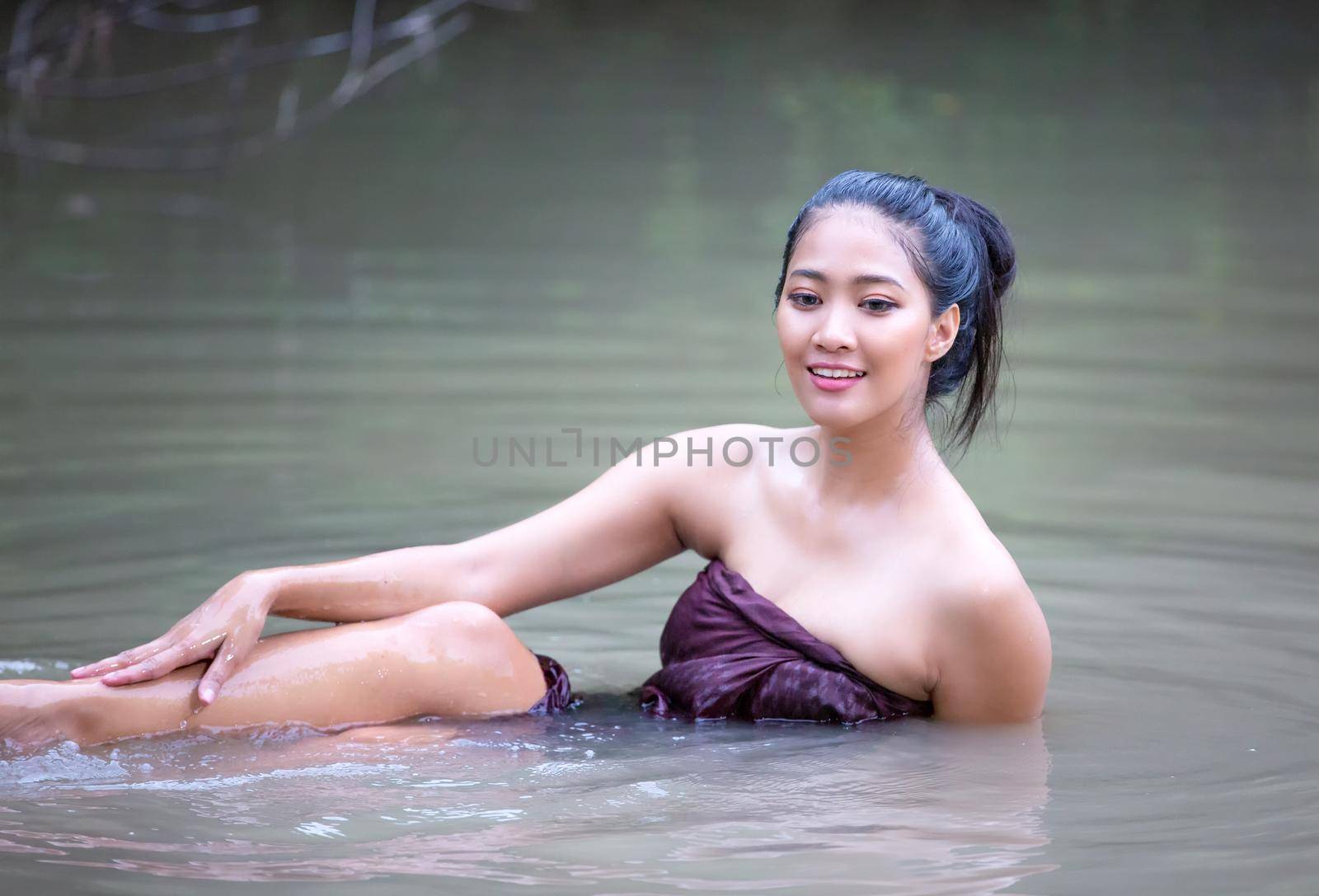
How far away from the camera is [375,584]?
2910 millimetres

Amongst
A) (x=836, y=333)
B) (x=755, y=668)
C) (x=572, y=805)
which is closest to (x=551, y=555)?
(x=755, y=668)

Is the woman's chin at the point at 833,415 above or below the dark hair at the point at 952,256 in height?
below

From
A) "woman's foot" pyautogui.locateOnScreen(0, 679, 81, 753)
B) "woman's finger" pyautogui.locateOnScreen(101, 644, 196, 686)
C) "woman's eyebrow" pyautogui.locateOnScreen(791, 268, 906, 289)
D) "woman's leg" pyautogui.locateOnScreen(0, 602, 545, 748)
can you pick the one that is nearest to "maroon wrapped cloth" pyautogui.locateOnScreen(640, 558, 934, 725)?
"woman's leg" pyautogui.locateOnScreen(0, 602, 545, 748)

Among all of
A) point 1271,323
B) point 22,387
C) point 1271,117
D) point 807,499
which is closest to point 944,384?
point 807,499

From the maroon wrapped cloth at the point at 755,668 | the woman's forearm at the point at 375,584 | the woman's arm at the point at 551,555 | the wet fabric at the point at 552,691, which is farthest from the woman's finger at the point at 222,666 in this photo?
the maroon wrapped cloth at the point at 755,668

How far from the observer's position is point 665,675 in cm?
302

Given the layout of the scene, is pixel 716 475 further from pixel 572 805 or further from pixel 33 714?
pixel 33 714

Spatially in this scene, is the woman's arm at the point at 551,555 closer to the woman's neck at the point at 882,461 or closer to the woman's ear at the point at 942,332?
the woman's neck at the point at 882,461

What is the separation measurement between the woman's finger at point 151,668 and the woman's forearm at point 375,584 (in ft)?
0.59

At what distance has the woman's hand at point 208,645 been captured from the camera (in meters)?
2.64

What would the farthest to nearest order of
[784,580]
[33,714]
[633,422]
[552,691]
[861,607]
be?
[633,422] < [552,691] < [784,580] < [861,607] < [33,714]

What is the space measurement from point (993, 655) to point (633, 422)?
301 centimetres

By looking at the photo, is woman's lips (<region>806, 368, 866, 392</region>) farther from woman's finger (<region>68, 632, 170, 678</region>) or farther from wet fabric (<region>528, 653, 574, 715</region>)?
woman's finger (<region>68, 632, 170, 678</region>)

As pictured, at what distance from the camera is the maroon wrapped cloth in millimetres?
2824
